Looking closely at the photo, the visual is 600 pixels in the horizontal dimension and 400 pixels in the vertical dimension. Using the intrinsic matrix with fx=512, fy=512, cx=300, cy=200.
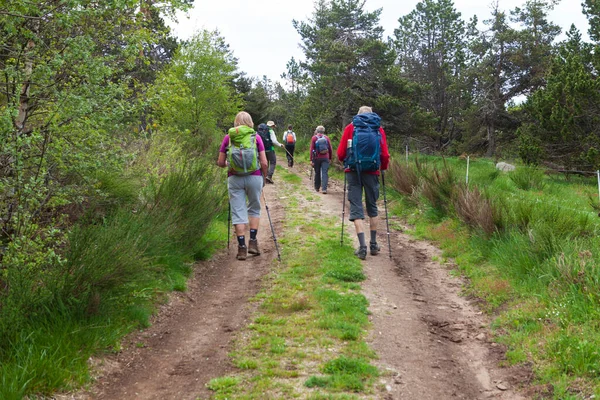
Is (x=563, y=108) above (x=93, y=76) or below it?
above

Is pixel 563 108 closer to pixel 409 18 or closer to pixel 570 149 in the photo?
pixel 570 149

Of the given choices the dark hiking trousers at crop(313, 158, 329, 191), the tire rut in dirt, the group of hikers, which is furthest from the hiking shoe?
the dark hiking trousers at crop(313, 158, 329, 191)

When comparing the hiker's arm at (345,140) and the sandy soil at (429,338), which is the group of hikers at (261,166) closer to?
the hiker's arm at (345,140)

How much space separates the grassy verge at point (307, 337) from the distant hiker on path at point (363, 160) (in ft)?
1.63

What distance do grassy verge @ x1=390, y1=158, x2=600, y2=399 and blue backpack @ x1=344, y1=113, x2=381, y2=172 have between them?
177 centimetres

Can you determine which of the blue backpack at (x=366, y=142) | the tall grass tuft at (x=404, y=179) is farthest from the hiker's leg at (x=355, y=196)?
the tall grass tuft at (x=404, y=179)

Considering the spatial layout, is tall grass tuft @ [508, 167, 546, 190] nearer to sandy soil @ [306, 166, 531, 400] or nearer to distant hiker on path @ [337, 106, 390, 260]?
sandy soil @ [306, 166, 531, 400]

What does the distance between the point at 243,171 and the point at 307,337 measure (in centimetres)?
304

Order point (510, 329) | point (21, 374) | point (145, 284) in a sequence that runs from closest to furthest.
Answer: point (21, 374)
point (510, 329)
point (145, 284)

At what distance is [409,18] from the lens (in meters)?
38.4

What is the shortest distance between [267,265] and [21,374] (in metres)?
A: 3.76

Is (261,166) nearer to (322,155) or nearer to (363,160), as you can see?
(363,160)

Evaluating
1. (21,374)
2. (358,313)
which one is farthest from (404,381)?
(21,374)

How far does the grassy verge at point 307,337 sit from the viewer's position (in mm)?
3576
